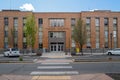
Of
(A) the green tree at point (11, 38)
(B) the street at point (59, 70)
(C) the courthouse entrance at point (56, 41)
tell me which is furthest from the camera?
(C) the courthouse entrance at point (56, 41)

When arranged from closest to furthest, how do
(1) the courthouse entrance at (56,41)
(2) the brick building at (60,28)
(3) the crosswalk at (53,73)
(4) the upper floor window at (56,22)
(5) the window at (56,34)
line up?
(3) the crosswalk at (53,73), (2) the brick building at (60,28), (1) the courthouse entrance at (56,41), (4) the upper floor window at (56,22), (5) the window at (56,34)

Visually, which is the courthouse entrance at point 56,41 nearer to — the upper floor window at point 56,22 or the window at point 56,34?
the window at point 56,34

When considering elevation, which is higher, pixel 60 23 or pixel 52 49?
pixel 60 23

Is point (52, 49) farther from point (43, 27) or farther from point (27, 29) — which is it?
point (27, 29)

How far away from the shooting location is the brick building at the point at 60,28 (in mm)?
77875

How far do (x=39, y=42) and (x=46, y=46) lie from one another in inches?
91.5

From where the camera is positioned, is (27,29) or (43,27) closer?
(27,29)

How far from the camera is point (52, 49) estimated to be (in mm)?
79938

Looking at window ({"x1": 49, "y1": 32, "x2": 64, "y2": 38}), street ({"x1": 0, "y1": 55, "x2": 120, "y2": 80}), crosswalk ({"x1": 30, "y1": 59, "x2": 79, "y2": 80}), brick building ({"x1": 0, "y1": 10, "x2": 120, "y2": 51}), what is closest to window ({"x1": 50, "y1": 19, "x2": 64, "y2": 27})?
brick building ({"x1": 0, "y1": 10, "x2": 120, "y2": 51})

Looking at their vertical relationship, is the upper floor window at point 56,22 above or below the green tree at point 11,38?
above

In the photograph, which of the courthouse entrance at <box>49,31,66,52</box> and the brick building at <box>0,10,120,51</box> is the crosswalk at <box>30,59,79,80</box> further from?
the courthouse entrance at <box>49,31,66,52</box>

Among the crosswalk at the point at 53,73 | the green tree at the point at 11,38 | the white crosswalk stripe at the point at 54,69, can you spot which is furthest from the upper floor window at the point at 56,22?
the crosswalk at the point at 53,73

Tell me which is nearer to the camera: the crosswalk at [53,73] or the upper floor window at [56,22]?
the crosswalk at [53,73]

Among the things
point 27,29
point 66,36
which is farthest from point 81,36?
point 66,36
